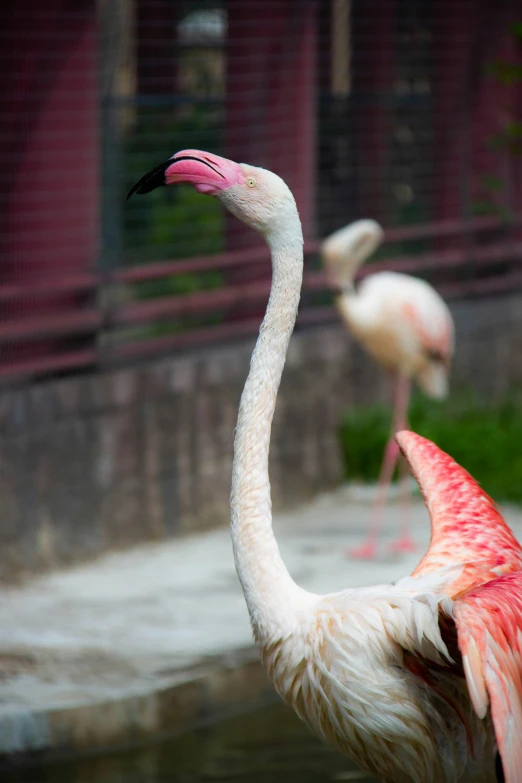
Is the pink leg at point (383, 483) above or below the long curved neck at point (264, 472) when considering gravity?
below

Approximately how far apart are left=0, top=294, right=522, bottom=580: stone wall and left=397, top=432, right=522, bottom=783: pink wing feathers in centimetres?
274

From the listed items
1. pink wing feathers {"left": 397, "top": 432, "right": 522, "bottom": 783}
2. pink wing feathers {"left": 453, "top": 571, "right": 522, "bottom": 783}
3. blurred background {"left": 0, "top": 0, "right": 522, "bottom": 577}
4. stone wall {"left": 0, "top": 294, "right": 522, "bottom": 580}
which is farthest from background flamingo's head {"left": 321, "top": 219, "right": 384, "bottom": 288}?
A: pink wing feathers {"left": 453, "top": 571, "right": 522, "bottom": 783}

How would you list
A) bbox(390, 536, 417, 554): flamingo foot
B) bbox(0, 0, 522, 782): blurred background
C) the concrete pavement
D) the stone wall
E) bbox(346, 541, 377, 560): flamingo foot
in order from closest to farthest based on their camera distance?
the concrete pavement → the stone wall → bbox(0, 0, 522, 782): blurred background → bbox(346, 541, 377, 560): flamingo foot → bbox(390, 536, 417, 554): flamingo foot

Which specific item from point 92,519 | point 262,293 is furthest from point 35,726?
point 262,293

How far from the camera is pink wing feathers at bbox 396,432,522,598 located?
149 inches

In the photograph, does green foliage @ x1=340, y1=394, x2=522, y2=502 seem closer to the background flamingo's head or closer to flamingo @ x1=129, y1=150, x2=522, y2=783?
the background flamingo's head

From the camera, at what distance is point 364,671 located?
3447 mm

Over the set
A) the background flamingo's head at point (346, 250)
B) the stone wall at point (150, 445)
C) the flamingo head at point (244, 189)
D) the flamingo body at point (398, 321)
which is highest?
Answer: the flamingo head at point (244, 189)

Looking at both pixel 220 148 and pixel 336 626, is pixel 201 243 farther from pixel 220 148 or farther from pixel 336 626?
pixel 336 626

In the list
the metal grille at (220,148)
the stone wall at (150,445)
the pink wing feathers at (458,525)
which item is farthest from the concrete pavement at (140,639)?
the pink wing feathers at (458,525)

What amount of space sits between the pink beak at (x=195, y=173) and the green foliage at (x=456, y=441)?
15.9ft

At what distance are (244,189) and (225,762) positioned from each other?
2335 millimetres

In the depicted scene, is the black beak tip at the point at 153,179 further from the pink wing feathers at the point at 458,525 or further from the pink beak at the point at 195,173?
the pink wing feathers at the point at 458,525

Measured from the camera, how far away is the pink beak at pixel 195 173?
3373 mm
